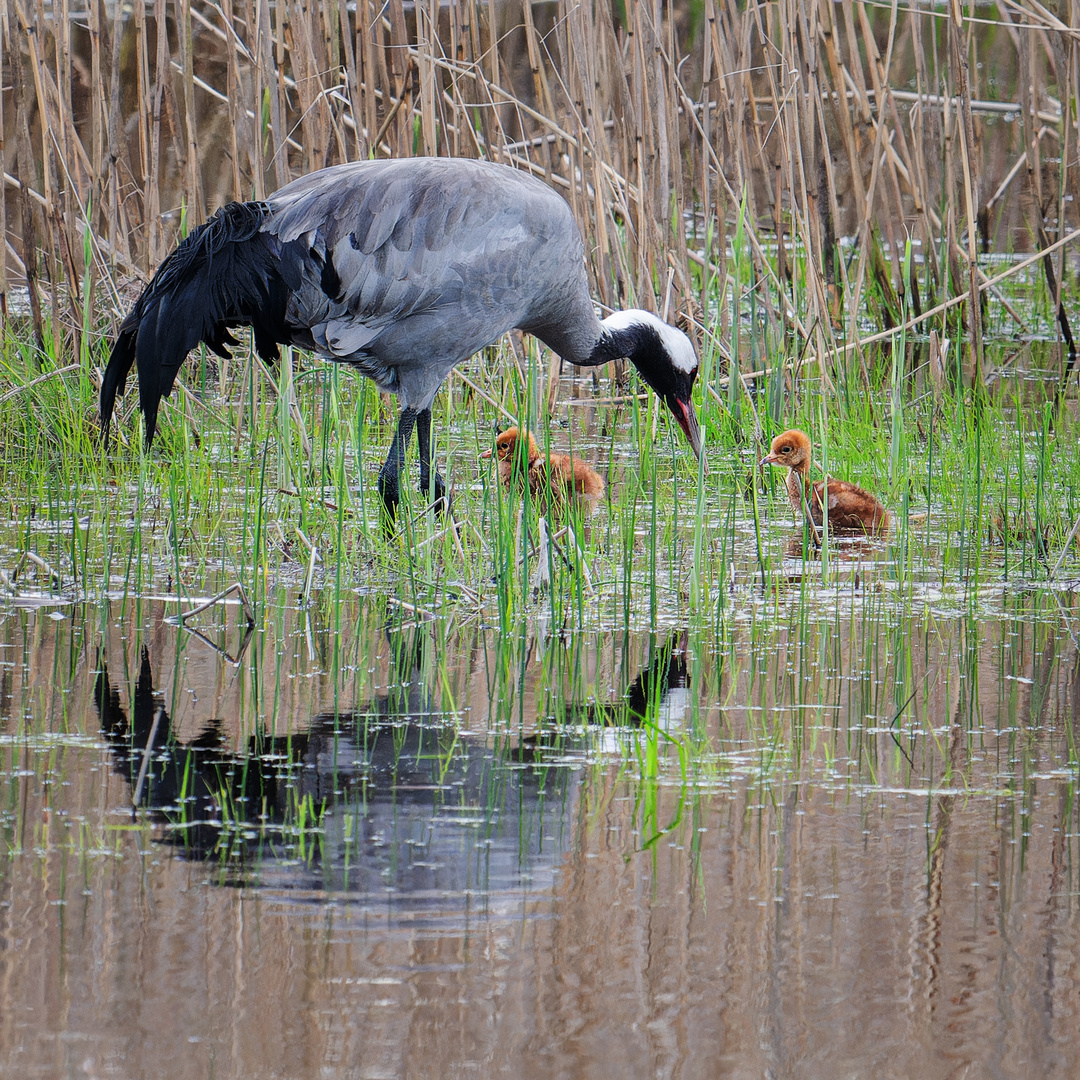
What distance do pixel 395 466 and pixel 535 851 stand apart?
2.47m

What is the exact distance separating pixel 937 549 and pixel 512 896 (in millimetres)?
2468

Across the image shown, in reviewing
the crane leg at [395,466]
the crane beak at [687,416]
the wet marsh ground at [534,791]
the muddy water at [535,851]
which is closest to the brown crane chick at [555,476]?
the wet marsh ground at [534,791]

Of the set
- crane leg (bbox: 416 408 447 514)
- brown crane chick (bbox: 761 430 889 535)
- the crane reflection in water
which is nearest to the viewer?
the crane reflection in water

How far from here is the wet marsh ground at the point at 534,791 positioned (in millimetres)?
2125

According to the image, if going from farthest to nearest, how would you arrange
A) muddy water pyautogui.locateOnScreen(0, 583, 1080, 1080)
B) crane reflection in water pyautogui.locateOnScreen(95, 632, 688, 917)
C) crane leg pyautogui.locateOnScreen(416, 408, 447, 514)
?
crane leg pyautogui.locateOnScreen(416, 408, 447, 514) < crane reflection in water pyautogui.locateOnScreen(95, 632, 688, 917) < muddy water pyautogui.locateOnScreen(0, 583, 1080, 1080)

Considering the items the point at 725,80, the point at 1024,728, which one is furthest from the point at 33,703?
the point at 725,80

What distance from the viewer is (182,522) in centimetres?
470

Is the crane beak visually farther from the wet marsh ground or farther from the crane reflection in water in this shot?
the crane reflection in water

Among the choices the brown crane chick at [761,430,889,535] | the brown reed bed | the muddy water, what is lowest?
the muddy water

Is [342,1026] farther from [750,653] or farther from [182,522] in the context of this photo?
A: [182,522]

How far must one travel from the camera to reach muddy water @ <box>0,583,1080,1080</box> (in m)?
2.10

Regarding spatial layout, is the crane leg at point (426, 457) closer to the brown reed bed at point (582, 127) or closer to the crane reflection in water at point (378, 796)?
the brown reed bed at point (582, 127)

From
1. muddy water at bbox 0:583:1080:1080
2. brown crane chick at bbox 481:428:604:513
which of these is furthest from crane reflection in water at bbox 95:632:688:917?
brown crane chick at bbox 481:428:604:513

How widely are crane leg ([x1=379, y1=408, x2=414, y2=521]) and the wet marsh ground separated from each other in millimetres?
142
